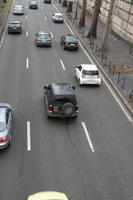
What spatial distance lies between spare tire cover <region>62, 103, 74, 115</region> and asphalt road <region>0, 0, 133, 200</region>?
95 cm

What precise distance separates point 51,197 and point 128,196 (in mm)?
3722

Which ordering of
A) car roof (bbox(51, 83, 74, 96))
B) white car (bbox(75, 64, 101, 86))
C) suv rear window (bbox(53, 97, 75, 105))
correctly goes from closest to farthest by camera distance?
suv rear window (bbox(53, 97, 75, 105)) → car roof (bbox(51, 83, 74, 96)) → white car (bbox(75, 64, 101, 86))

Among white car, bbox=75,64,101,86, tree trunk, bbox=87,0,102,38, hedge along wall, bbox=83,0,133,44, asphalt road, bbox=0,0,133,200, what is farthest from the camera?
tree trunk, bbox=87,0,102,38

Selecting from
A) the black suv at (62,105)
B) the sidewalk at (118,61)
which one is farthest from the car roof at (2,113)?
the sidewalk at (118,61)

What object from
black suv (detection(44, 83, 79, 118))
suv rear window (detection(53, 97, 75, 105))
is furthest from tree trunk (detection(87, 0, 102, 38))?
suv rear window (detection(53, 97, 75, 105))

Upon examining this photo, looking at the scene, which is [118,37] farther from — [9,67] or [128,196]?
[128,196]

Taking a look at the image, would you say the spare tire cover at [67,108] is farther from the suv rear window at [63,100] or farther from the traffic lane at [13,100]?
the traffic lane at [13,100]

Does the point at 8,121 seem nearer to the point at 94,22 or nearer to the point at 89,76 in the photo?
the point at 89,76

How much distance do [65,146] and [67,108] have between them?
2375mm

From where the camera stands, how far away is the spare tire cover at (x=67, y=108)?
16.2 metres

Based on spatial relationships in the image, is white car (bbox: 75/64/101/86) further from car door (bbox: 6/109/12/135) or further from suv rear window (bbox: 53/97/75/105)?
car door (bbox: 6/109/12/135)

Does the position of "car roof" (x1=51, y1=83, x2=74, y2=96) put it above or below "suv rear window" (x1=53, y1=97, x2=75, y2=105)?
above

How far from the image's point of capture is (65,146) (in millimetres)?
14852

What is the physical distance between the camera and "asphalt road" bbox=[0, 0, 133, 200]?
39.4ft
